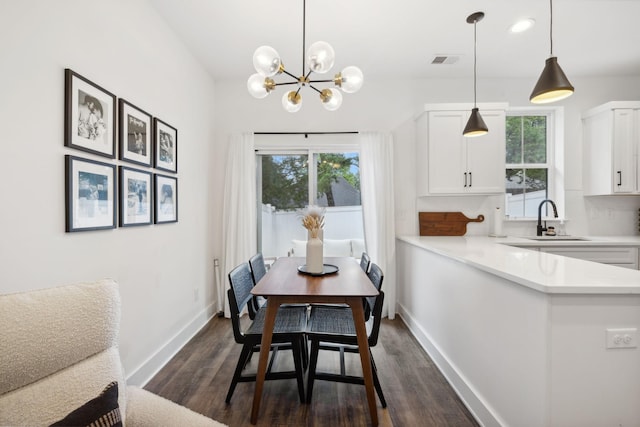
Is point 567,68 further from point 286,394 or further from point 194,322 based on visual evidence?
point 194,322

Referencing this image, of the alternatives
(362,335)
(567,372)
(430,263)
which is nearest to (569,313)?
(567,372)

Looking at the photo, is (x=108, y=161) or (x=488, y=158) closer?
(x=108, y=161)

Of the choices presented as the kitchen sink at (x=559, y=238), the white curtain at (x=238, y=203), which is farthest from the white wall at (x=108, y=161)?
the kitchen sink at (x=559, y=238)

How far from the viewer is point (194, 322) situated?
3127mm

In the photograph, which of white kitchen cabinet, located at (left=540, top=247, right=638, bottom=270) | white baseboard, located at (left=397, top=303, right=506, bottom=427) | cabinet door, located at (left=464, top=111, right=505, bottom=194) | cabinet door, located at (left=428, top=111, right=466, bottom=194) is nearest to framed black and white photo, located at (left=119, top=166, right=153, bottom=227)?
white baseboard, located at (left=397, top=303, right=506, bottom=427)

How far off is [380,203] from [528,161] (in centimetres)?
194

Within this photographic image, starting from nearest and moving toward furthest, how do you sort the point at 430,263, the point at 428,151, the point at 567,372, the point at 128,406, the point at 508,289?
the point at 128,406, the point at 567,372, the point at 508,289, the point at 430,263, the point at 428,151

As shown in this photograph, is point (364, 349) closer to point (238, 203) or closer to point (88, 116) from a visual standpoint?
point (88, 116)

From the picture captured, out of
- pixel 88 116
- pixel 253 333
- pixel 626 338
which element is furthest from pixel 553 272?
pixel 88 116

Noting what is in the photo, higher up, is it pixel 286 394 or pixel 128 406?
pixel 128 406

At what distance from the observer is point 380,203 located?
3.61m

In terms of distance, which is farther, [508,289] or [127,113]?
[127,113]

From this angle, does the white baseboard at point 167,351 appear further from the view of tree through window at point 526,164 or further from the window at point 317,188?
the view of tree through window at point 526,164

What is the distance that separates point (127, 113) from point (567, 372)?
2.78m
